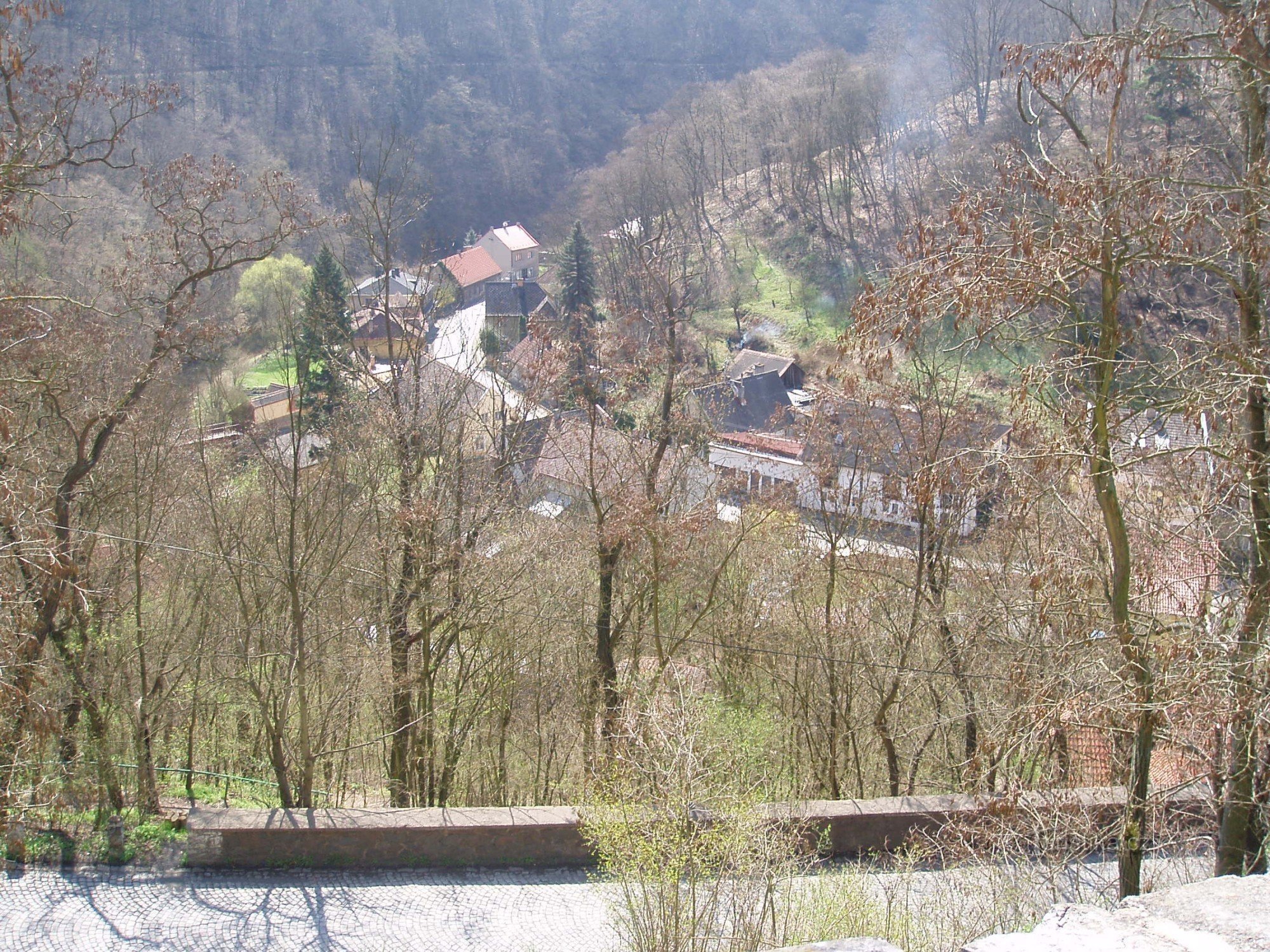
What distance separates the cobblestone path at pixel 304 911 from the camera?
270 inches

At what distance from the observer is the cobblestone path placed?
6855 mm

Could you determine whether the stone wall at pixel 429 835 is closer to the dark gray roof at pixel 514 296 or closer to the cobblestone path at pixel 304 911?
the cobblestone path at pixel 304 911

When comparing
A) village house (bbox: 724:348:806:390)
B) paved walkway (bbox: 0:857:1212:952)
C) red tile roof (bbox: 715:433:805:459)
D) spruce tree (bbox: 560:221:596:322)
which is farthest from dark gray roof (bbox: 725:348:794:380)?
paved walkway (bbox: 0:857:1212:952)

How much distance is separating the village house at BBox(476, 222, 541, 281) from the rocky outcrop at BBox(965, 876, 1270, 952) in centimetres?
5424

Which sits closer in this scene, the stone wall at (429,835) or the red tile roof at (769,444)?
the stone wall at (429,835)

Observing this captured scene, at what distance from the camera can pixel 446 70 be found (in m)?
82.8

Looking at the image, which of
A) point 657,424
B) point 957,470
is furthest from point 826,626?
point 957,470

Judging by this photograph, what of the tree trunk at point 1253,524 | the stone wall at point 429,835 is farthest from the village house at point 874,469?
the tree trunk at point 1253,524

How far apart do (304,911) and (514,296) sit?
145 feet

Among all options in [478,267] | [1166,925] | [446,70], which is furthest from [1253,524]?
[446,70]

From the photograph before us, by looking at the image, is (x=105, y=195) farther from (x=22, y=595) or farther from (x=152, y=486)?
(x=22, y=595)

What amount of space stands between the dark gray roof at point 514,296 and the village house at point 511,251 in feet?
12.4

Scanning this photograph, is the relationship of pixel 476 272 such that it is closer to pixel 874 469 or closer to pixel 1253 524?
pixel 874 469

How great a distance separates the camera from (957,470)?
240 inches
